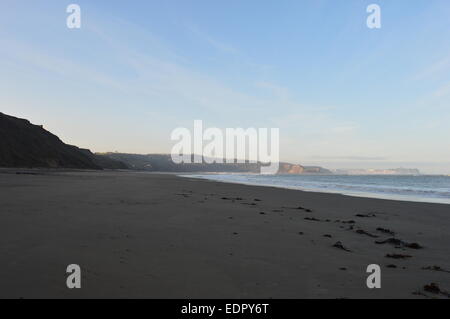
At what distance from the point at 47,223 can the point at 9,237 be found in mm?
1378

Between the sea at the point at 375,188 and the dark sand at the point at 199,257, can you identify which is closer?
the dark sand at the point at 199,257

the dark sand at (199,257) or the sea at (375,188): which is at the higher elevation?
the dark sand at (199,257)

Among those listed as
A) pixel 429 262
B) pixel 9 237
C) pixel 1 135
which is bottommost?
pixel 429 262

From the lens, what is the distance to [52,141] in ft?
267

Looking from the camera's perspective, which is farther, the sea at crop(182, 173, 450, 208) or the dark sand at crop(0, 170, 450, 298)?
the sea at crop(182, 173, 450, 208)

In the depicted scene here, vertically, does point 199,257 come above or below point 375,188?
above

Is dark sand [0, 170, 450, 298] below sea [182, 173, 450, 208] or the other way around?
the other way around

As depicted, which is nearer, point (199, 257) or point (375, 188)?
point (199, 257)
